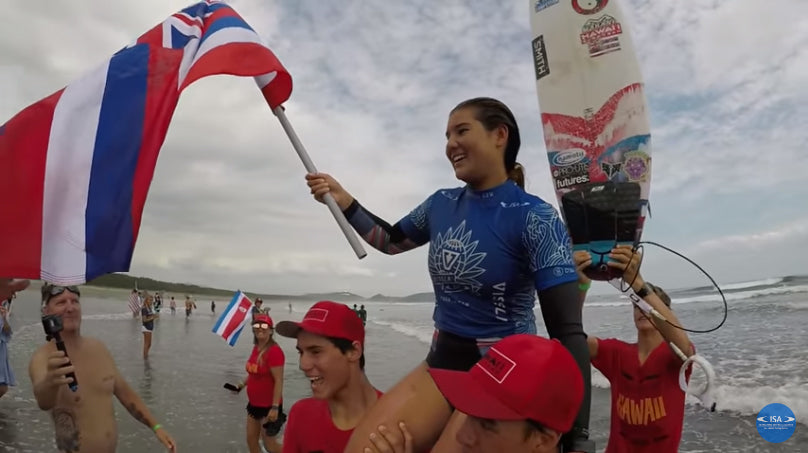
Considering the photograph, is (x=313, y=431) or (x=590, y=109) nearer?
(x=313, y=431)

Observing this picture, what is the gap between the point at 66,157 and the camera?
291 centimetres

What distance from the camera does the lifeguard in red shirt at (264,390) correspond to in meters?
7.21

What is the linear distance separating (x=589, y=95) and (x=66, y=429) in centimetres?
411

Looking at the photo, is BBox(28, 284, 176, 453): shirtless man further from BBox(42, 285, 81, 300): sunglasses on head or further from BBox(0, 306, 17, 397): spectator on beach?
BBox(0, 306, 17, 397): spectator on beach

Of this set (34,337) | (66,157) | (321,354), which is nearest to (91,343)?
(66,157)

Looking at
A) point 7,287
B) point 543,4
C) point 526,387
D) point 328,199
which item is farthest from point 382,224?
point 7,287

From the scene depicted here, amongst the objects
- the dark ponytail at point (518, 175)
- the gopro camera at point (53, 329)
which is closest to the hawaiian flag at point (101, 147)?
the gopro camera at point (53, 329)

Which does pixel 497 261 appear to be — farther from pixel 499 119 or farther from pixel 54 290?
pixel 54 290

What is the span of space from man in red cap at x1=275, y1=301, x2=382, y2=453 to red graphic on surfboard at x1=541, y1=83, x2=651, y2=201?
1.47 m

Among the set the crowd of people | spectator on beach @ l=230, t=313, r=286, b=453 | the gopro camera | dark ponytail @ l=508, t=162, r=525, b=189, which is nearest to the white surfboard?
the crowd of people

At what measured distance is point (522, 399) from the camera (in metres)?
A: 1.64

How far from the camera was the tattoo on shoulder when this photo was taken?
3896 mm

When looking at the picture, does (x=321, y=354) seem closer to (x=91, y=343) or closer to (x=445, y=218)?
(x=445, y=218)

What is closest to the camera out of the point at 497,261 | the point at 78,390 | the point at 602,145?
the point at 497,261
